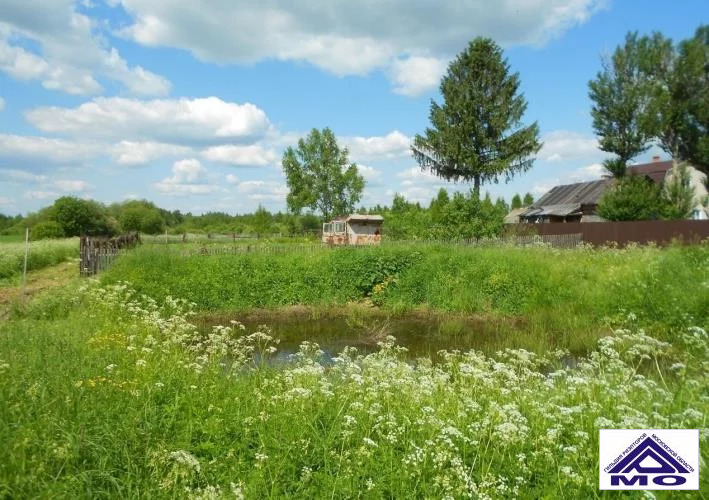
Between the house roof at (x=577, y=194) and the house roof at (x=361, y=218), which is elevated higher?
the house roof at (x=577, y=194)

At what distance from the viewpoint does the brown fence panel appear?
2389 cm

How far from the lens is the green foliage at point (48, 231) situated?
3797cm

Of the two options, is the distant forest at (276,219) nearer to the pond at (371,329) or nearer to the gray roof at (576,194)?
the gray roof at (576,194)

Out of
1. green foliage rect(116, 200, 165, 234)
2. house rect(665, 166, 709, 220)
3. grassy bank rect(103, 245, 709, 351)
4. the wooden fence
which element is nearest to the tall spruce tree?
house rect(665, 166, 709, 220)

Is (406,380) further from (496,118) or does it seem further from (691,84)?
(691,84)

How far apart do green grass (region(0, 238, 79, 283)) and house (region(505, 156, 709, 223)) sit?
34.9 meters

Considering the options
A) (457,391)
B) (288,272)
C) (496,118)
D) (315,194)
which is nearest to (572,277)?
(288,272)

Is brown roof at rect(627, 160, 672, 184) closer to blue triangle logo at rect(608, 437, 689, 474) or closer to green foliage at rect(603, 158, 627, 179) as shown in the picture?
green foliage at rect(603, 158, 627, 179)

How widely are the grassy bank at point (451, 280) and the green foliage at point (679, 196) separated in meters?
15.8

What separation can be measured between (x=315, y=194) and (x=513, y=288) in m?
41.9

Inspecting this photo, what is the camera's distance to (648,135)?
98.5ft

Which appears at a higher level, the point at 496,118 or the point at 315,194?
Result: the point at 496,118

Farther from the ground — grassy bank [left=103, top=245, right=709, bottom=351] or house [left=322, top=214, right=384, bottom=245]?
house [left=322, top=214, right=384, bottom=245]

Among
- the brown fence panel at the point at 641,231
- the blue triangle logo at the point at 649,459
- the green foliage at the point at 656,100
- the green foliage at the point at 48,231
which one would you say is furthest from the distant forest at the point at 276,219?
the blue triangle logo at the point at 649,459
